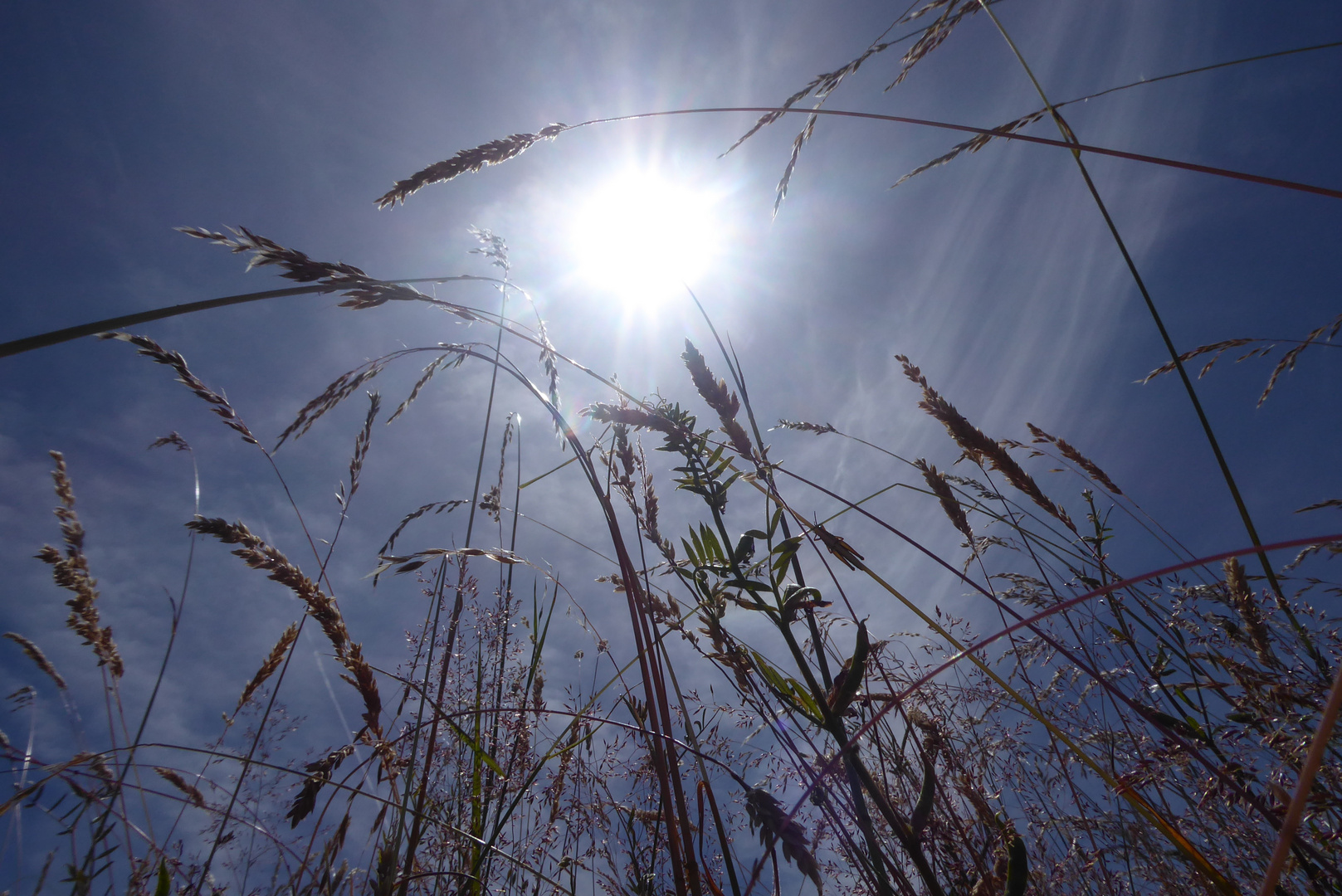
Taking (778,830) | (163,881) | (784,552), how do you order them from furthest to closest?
(163,881) < (784,552) < (778,830)

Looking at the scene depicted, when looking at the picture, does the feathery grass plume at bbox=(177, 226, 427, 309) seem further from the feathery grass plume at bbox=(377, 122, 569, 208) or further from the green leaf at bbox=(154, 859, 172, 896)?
the green leaf at bbox=(154, 859, 172, 896)

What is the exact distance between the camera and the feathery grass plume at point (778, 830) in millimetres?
705

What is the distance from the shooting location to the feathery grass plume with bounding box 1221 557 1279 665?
168 cm

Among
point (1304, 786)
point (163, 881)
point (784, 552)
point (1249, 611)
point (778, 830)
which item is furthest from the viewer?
point (1249, 611)

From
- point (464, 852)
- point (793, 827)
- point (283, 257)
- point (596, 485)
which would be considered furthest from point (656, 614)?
point (283, 257)

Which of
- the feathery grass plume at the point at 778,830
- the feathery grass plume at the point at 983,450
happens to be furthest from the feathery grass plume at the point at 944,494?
the feathery grass plume at the point at 778,830

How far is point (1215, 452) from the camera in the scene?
4.31ft

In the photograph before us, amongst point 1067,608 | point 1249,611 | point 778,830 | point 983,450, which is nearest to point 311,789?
point 778,830

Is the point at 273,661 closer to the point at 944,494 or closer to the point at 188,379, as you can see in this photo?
the point at 188,379

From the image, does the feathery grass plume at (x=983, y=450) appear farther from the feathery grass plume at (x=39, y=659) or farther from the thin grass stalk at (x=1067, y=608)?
the feathery grass plume at (x=39, y=659)

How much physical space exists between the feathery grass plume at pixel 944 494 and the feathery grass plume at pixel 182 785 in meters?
2.78

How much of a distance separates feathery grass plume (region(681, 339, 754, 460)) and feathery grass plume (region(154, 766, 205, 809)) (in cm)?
237

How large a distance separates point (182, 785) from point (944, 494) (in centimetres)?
292

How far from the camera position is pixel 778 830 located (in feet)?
2.39
